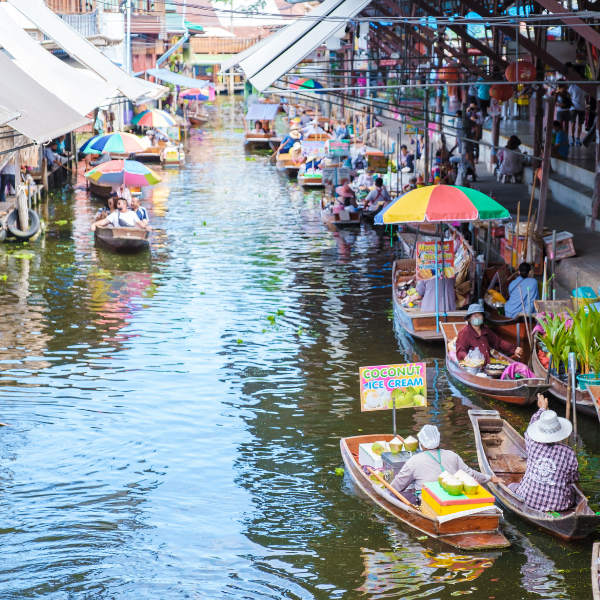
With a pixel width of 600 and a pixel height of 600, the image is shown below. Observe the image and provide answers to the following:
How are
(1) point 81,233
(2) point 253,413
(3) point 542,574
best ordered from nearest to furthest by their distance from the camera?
1. (3) point 542,574
2. (2) point 253,413
3. (1) point 81,233

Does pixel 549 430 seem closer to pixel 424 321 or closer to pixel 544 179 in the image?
pixel 424 321

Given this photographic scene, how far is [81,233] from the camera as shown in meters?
Answer: 25.4

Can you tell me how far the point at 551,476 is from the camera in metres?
9.04

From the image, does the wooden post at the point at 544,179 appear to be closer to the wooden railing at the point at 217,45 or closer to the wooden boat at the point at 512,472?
the wooden boat at the point at 512,472

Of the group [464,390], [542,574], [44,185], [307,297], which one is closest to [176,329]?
[307,297]

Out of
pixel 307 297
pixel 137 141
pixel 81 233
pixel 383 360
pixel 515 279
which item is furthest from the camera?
pixel 137 141

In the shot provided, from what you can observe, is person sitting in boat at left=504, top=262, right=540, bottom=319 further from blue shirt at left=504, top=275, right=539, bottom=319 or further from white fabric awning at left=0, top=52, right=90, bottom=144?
white fabric awning at left=0, top=52, right=90, bottom=144

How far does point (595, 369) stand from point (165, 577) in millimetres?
6192

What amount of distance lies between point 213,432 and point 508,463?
387 centimetres

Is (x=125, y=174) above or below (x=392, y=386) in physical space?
above

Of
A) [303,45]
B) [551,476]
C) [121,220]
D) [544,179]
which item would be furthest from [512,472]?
[121,220]

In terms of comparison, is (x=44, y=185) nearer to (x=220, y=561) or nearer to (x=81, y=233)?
(x=81, y=233)

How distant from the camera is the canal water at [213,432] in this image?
28.4ft

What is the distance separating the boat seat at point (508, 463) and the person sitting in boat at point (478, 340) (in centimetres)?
317
